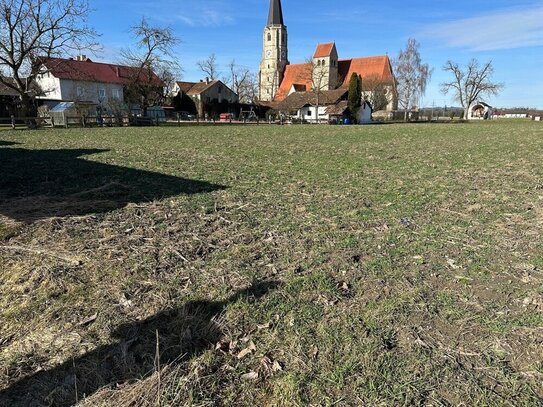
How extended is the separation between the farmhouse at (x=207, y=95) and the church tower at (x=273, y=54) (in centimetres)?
2230

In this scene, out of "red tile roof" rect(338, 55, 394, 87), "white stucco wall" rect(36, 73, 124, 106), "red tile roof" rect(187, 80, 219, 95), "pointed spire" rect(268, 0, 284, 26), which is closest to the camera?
"white stucco wall" rect(36, 73, 124, 106)

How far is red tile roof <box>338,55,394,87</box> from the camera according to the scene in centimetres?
8319

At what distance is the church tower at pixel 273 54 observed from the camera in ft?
300

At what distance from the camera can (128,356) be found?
8.36ft

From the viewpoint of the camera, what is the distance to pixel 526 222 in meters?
4.91

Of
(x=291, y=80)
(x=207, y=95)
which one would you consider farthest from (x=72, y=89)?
(x=291, y=80)

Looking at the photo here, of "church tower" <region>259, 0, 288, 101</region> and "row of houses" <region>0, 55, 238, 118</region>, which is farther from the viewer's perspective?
"church tower" <region>259, 0, 288, 101</region>

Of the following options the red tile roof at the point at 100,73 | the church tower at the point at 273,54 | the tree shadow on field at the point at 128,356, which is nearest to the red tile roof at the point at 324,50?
the church tower at the point at 273,54

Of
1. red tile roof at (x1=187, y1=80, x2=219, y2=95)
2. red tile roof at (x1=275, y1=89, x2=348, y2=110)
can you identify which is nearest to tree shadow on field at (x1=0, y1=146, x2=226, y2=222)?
red tile roof at (x1=275, y1=89, x2=348, y2=110)

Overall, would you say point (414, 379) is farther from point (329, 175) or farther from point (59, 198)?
point (329, 175)

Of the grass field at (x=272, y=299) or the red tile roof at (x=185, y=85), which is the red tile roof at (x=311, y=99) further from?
the grass field at (x=272, y=299)

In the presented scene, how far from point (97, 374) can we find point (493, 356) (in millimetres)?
2443

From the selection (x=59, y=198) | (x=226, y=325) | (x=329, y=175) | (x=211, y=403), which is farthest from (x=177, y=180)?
(x=211, y=403)

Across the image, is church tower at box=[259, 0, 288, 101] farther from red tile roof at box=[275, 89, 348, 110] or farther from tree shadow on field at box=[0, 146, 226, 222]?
tree shadow on field at box=[0, 146, 226, 222]
